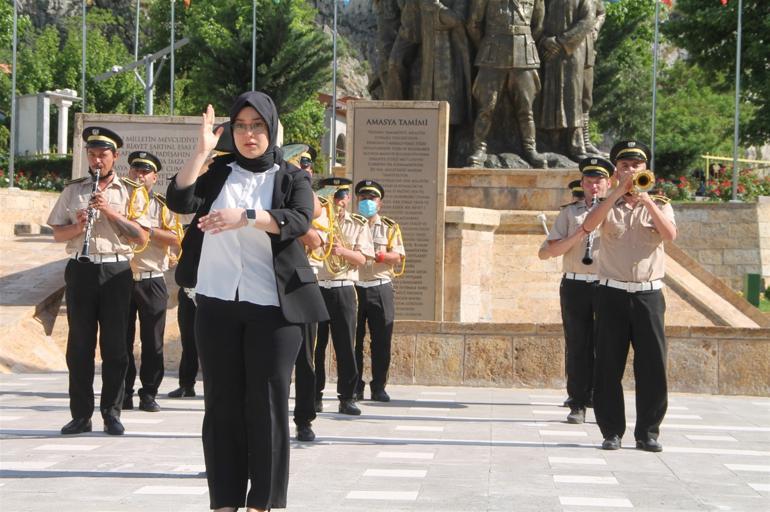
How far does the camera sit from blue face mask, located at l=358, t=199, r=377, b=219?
11.4 metres

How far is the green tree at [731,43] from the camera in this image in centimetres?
3566

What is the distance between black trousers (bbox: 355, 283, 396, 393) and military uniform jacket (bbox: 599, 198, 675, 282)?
11.1ft

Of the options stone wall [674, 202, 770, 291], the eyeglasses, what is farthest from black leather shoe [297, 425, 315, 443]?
stone wall [674, 202, 770, 291]

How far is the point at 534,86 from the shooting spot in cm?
1822

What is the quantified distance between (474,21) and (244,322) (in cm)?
1326

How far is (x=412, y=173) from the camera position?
1533cm

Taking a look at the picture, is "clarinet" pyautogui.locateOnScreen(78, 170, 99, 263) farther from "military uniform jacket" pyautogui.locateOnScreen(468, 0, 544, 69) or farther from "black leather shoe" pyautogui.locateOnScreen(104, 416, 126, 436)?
"military uniform jacket" pyautogui.locateOnScreen(468, 0, 544, 69)

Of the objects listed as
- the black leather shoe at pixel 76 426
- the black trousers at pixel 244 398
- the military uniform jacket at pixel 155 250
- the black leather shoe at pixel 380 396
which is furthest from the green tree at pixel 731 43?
the black trousers at pixel 244 398

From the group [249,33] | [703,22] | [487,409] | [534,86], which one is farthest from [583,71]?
[249,33]

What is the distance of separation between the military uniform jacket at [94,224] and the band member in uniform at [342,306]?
214 centimetres

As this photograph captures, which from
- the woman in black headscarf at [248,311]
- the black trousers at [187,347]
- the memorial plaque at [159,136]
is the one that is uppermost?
the memorial plaque at [159,136]

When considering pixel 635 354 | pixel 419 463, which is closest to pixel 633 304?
pixel 635 354

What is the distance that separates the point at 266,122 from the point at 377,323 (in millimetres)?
6369

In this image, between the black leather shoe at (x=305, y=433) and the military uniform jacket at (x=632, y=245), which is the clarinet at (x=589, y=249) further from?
the black leather shoe at (x=305, y=433)
